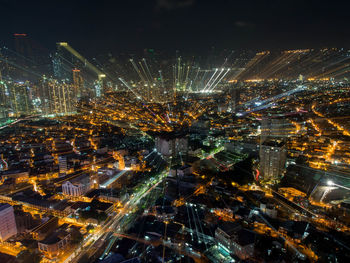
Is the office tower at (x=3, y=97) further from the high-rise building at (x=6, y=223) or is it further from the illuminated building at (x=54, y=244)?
the illuminated building at (x=54, y=244)

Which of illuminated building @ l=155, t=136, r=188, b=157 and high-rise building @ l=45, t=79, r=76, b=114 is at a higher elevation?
high-rise building @ l=45, t=79, r=76, b=114

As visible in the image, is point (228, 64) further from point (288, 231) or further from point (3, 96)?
point (288, 231)

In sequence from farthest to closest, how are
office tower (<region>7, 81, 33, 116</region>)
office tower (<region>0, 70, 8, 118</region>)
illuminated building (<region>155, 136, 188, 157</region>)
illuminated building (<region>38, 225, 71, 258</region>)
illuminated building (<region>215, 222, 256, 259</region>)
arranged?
office tower (<region>7, 81, 33, 116</region>), office tower (<region>0, 70, 8, 118</region>), illuminated building (<region>155, 136, 188, 157</region>), illuminated building (<region>38, 225, 71, 258</region>), illuminated building (<region>215, 222, 256, 259</region>)

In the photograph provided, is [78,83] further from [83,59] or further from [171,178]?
[171,178]

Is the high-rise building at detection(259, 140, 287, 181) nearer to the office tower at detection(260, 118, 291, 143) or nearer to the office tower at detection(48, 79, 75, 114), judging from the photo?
the office tower at detection(260, 118, 291, 143)

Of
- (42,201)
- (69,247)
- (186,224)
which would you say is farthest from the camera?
(42,201)

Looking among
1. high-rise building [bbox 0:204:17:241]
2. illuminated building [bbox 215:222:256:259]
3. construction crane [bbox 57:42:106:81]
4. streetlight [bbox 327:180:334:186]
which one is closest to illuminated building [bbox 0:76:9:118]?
construction crane [bbox 57:42:106:81]

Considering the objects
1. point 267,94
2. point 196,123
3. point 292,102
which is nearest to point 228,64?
point 267,94

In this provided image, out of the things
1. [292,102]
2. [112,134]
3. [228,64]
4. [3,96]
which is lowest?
[112,134]
